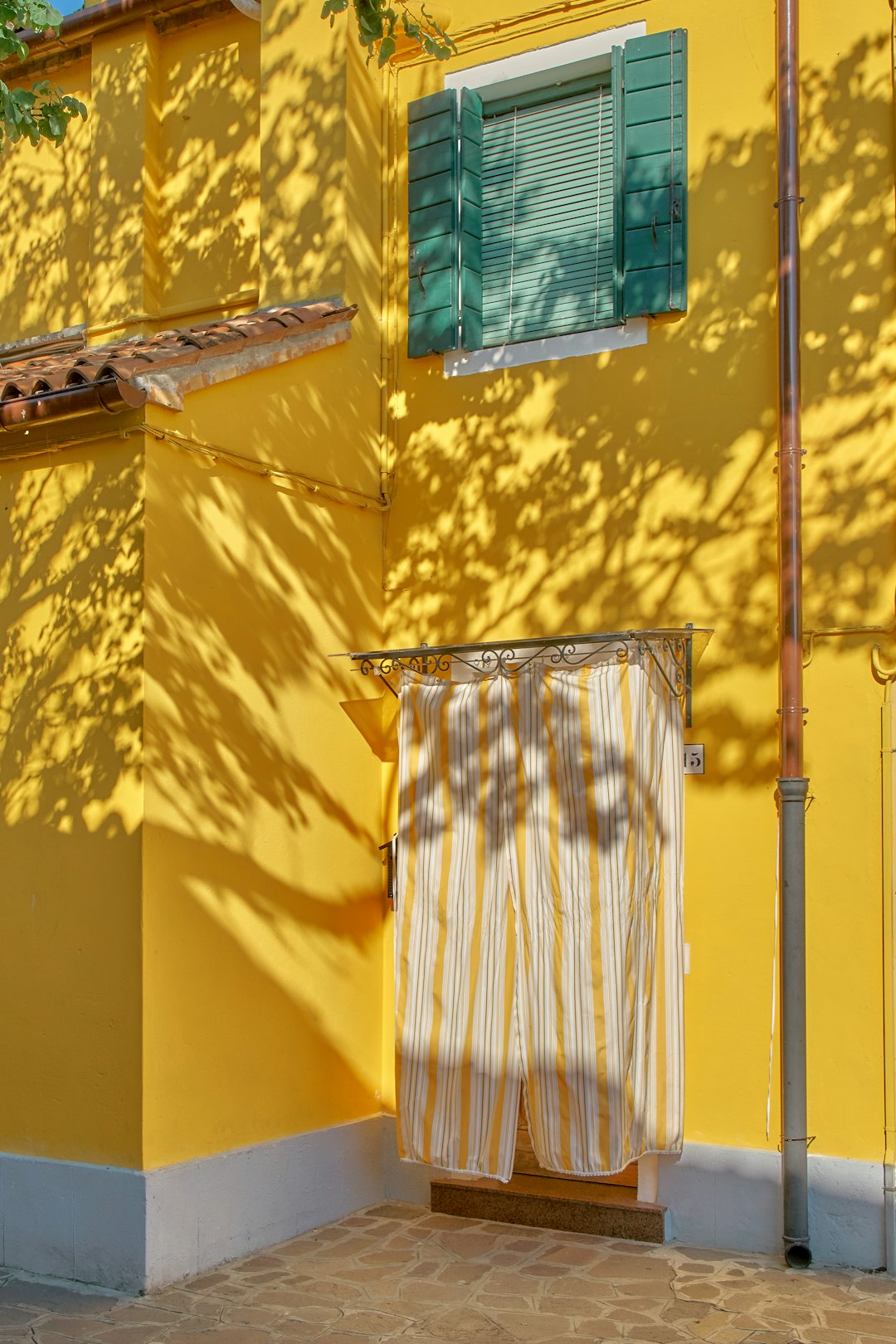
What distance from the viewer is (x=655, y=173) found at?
7652 millimetres

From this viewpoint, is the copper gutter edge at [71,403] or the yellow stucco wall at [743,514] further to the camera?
the yellow stucco wall at [743,514]

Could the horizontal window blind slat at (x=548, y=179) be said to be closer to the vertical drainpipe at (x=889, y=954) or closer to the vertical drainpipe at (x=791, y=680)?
the vertical drainpipe at (x=791, y=680)

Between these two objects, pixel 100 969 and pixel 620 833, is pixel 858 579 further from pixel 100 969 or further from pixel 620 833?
pixel 100 969

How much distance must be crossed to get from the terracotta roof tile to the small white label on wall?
3.21 m

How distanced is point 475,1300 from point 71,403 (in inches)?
184

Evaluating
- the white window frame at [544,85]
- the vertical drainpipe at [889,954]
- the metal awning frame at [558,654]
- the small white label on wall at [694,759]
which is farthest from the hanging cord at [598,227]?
the vertical drainpipe at [889,954]

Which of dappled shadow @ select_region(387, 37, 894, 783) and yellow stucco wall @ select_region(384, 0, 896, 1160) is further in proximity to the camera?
dappled shadow @ select_region(387, 37, 894, 783)

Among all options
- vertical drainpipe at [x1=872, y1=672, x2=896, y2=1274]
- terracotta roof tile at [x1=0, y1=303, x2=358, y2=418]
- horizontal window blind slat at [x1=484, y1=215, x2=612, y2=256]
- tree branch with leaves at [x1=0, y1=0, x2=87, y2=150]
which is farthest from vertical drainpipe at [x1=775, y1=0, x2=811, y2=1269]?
tree branch with leaves at [x1=0, y1=0, x2=87, y2=150]

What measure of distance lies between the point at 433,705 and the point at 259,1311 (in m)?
3.10

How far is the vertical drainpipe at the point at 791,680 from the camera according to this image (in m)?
6.72

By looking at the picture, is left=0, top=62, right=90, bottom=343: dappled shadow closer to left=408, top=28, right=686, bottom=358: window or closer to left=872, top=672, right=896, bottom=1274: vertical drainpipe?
left=408, top=28, right=686, bottom=358: window

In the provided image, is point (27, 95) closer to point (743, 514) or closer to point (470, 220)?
point (470, 220)

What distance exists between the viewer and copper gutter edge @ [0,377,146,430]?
6578mm

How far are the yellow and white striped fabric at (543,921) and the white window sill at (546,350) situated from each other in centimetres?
196
